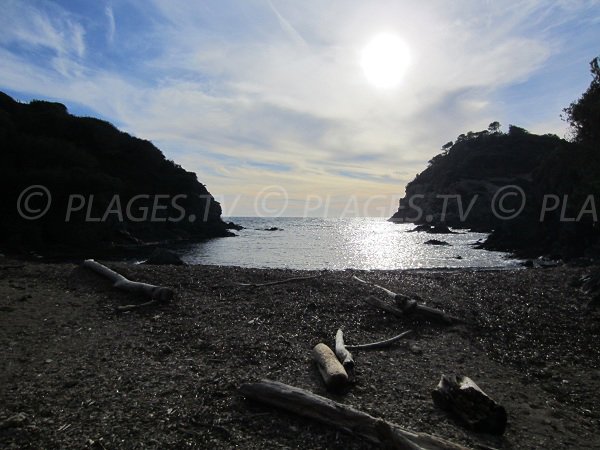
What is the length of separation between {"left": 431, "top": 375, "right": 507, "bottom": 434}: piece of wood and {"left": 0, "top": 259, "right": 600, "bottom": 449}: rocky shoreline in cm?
19

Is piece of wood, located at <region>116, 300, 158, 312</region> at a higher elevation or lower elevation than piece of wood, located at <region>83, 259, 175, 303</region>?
lower

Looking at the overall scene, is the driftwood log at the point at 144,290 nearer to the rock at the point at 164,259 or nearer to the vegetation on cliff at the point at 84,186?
the rock at the point at 164,259

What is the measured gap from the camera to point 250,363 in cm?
864

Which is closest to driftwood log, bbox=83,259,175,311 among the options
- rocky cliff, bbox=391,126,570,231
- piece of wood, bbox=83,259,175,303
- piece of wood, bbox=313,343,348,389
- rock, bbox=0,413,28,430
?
piece of wood, bbox=83,259,175,303

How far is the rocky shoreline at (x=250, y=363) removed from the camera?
5.96 meters

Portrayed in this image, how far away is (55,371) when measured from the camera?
777 cm

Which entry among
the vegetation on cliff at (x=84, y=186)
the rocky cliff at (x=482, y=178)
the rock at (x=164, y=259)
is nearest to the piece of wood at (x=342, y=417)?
the rock at (x=164, y=259)

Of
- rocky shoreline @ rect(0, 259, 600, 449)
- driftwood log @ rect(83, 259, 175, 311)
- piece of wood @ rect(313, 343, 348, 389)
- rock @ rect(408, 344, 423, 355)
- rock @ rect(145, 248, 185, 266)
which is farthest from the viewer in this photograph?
rock @ rect(145, 248, 185, 266)

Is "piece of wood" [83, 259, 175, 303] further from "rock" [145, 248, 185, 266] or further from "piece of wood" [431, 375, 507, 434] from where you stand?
"rock" [145, 248, 185, 266]

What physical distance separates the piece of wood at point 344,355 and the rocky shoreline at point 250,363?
9.2 inches

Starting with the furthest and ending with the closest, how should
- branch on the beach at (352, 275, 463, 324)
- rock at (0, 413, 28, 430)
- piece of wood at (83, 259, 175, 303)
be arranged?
piece of wood at (83, 259, 175, 303) → branch on the beach at (352, 275, 463, 324) → rock at (0, 413, 28, 430)

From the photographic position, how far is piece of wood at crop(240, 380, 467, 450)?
17.4 feet

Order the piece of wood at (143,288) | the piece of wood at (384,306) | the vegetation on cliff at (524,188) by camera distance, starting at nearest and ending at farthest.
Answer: the piece of wood at (384,306) < the piece of wood at (143,288) < the vegetation on cliff at (524,188)

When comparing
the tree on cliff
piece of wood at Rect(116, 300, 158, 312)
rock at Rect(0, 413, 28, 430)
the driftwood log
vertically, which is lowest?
rock at Rect(0, 413, 28, 430)
